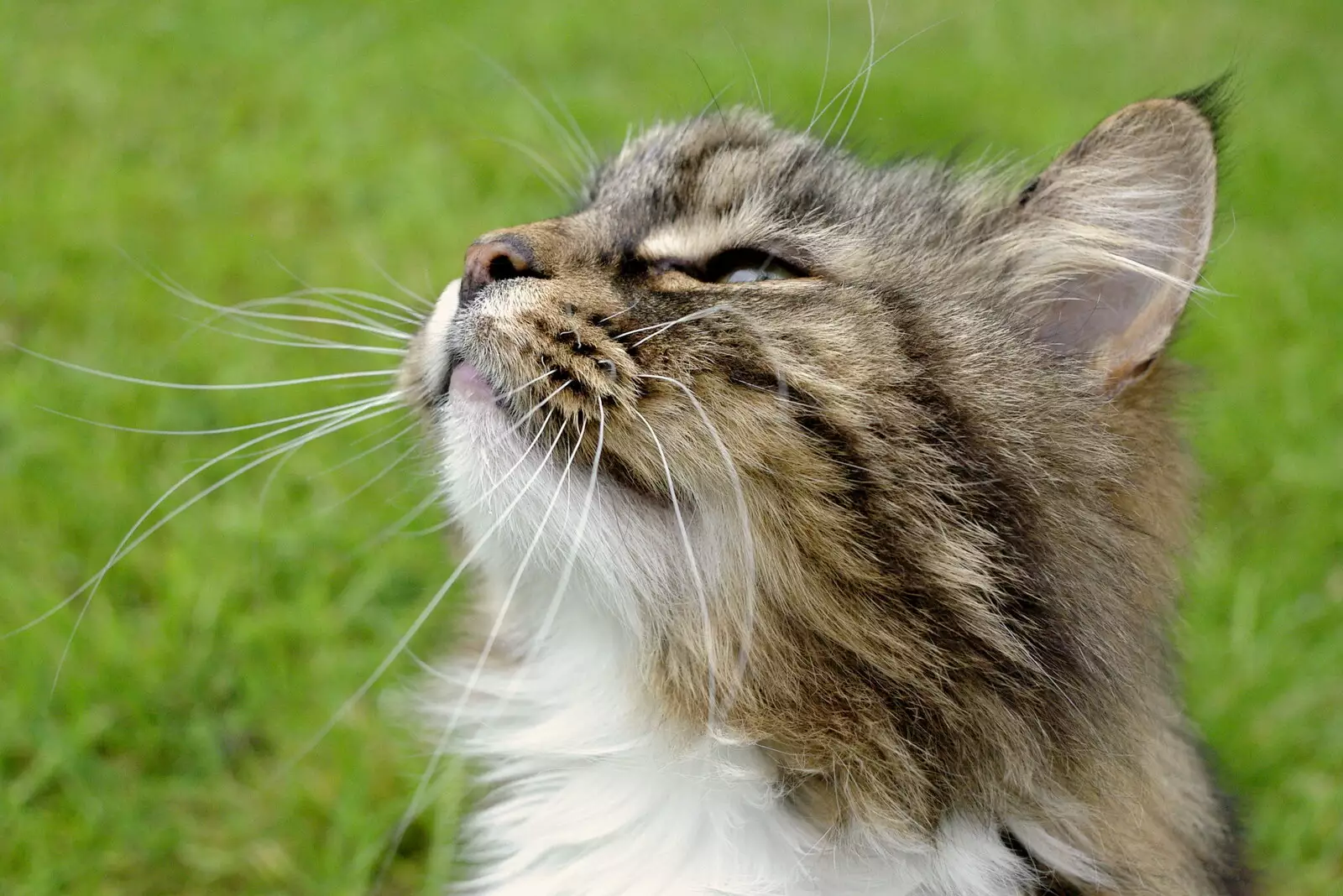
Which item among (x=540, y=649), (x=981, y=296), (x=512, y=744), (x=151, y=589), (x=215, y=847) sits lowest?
(x=215, y=847)

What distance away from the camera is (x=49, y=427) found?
3.51 m

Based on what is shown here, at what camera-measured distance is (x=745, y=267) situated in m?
1.84

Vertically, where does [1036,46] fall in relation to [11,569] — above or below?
above

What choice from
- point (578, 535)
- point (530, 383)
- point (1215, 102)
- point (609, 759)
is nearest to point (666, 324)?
point (530, 383)

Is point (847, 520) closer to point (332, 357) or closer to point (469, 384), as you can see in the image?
point (469, 384)

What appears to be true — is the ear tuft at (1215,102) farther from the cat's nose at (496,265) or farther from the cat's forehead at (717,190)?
the cat's nose at (496,265)

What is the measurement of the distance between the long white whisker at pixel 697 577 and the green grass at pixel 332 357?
833 mm

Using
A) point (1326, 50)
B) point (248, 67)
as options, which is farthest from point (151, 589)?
point (1326, 50)

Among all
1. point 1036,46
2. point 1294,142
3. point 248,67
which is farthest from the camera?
point 1036,46

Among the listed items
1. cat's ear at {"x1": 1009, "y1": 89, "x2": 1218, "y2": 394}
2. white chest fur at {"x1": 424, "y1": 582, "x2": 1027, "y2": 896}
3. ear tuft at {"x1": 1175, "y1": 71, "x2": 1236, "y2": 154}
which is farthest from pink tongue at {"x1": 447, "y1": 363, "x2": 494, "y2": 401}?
ear tuft at {"x1": 1175, "y1": 71, "x2": 1236, "y2": 154}

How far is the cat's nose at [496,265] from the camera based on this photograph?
1.72 metres

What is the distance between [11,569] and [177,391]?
2.99 feet

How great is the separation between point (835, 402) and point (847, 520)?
A: 6.6 inches

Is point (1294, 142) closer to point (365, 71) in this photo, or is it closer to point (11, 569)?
point (365, 71)
